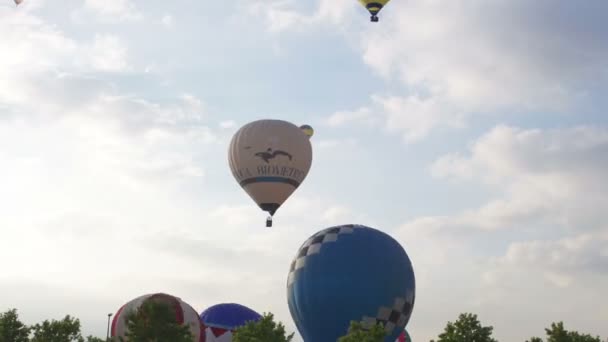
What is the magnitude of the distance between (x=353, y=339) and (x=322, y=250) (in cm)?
Result: 713

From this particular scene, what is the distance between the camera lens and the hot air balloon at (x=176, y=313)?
40969 mm

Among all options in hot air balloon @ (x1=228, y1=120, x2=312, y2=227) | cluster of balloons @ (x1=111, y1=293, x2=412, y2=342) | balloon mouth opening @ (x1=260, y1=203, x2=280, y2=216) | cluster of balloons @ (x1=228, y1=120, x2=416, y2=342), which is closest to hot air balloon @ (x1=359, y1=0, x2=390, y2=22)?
hot air balloon @ (x1=228, y1=120, x2=312, y2=227)

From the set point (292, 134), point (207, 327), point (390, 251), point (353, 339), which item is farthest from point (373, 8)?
point (353, 339)

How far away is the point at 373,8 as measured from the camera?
51.3 metres

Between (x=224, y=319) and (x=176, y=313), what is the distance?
28.9 feet

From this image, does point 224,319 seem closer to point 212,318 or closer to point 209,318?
point 212,318

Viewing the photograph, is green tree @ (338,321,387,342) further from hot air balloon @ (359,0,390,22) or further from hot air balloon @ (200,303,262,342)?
hot air balloon @ (359,0,390,22)

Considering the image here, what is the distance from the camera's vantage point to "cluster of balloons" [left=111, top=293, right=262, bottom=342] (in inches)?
1630

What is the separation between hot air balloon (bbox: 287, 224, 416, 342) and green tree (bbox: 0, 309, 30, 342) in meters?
17.2

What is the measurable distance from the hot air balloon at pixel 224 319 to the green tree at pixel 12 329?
10.4m

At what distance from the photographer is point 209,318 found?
162 ft

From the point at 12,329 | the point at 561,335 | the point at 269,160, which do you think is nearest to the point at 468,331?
the point at 561,335

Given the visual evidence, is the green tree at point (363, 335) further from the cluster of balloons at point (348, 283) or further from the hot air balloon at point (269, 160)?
the hot air balloon at point (269, 160)

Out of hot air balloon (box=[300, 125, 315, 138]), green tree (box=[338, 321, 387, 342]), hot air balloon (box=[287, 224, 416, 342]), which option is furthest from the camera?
hot air balloon (box=[300, 125, 315, 138])
